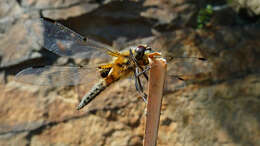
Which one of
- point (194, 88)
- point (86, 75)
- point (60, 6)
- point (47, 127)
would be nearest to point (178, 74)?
point (194, 88)

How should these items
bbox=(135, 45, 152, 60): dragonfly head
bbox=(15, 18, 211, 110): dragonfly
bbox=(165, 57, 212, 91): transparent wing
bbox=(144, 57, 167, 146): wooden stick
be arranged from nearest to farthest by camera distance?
bbox=(144, 57, 167, 146): wooden stick
bbox=(135, 45, 152, 60): dragonfly head
bbox=(15, 18, 211, 110): dragonfly
bbox=(165, 57, 212, 91): transparent wing

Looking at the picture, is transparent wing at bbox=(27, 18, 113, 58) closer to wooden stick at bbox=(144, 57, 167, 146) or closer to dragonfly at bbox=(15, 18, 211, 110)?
dragonfly at bbox=(15, 18, 211, 110)

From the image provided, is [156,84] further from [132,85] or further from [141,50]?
[132,85]

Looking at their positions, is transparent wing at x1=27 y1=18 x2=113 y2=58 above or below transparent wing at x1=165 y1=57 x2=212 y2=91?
above

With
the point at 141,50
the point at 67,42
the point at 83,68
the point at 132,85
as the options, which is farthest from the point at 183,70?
the point at 67,42

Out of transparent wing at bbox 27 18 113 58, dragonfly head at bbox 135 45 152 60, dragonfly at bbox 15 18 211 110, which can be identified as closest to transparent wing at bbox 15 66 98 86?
dragonfly at bbox 15 18 211 110

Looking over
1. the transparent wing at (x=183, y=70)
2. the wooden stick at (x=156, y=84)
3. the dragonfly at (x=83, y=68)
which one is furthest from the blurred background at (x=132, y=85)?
the wooden stick at (x=156, y=84)
